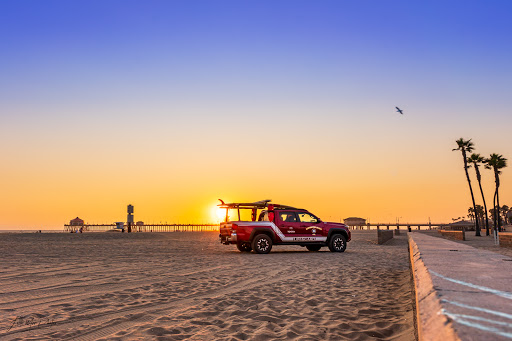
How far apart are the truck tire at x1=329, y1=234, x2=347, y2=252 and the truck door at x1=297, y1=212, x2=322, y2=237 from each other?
691 millimetres

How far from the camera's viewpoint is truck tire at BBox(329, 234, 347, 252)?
19697mm

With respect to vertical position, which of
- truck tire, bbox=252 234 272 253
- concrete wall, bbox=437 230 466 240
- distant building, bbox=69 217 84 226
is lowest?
concrete wall, bbox=437 230 466 240

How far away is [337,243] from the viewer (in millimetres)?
19797

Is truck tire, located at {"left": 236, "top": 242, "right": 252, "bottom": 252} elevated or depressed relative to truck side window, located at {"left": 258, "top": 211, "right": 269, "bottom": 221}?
depressed

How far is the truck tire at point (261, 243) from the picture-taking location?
18.4m

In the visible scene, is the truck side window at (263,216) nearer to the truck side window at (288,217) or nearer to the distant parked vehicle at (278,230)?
the distant parked vehicle at (278,230)

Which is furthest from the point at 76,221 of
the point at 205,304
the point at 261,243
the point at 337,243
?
the point at 205,304

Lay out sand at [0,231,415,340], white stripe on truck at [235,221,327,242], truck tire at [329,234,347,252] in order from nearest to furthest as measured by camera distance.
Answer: sand at [0,231,415,340] → white stripe on truck at [235,221,327,242] → truck tire at [329,234,347,252]

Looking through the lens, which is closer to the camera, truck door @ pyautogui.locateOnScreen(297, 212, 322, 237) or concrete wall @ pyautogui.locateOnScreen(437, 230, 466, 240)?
truck door @ pyautogui.locateOnScreen(297, 212, 322, 237)

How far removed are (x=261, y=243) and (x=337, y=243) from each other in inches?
150

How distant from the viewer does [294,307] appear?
7035 millimetres

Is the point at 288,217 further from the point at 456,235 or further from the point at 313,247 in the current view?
the point at 456,235

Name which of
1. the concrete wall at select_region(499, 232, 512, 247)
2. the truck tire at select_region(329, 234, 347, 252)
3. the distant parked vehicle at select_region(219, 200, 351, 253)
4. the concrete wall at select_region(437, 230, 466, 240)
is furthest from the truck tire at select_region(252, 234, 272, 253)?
the concrete wall at select_region(437, 230, 466, 240)

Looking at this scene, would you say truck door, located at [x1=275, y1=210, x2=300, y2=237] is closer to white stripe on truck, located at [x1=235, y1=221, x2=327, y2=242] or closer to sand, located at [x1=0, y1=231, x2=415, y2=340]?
white stripe on truck, located at [x1=235, y1=221, x2=327, y2=242]
